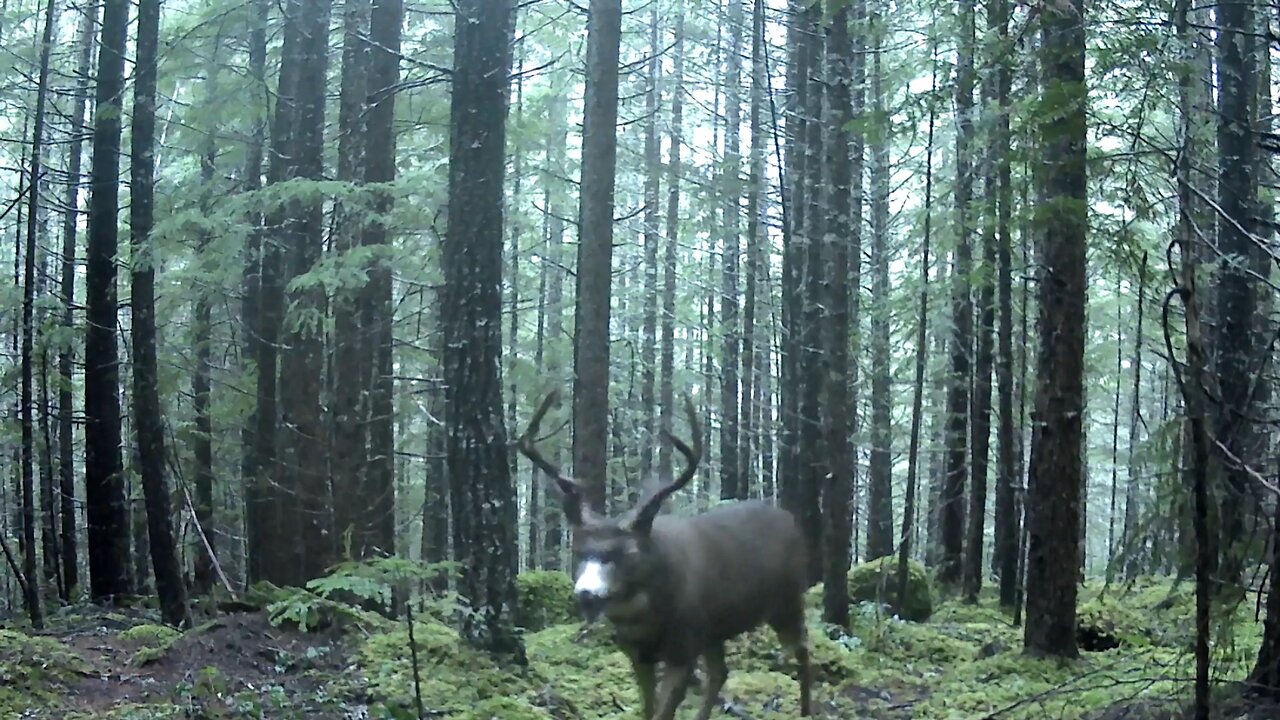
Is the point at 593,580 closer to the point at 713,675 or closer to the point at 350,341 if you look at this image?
the point at 713,675

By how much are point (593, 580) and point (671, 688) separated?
4.02 ft

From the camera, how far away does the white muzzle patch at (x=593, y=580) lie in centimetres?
650

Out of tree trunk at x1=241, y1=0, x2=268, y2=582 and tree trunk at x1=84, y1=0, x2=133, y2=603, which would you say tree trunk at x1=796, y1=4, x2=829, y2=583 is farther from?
tree trunk at x1=84, y1=0, x2=133, y2=603

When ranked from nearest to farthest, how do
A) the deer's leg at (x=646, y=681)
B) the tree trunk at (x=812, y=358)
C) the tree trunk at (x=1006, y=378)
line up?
the deer's leg at (x=646, y=681)
the tree trunk at (x=1006, y=378)
the tree trunk at (x=812, y=358)

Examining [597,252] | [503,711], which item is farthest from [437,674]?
[597,252]

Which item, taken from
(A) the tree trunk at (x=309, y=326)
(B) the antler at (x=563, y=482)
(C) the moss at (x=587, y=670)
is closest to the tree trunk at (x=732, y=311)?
(A) the tree trunk at (x=309, y=326)

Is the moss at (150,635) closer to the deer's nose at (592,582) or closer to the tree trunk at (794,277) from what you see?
the deer's nose at (592,582)

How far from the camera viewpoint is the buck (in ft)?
22.5

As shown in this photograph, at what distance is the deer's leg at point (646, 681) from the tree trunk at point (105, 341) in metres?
9.06

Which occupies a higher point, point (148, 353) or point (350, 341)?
point (350, 341)

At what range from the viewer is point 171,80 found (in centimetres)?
1609

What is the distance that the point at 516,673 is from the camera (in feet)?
30.3

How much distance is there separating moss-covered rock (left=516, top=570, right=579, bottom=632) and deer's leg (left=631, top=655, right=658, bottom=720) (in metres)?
7.09

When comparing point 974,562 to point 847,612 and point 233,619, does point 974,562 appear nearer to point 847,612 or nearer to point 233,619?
point 847,612
